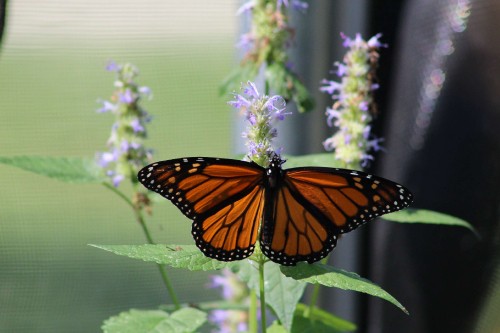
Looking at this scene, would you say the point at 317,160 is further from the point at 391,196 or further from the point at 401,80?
the point at 401,80

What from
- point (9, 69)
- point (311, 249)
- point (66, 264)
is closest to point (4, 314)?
point (66, 264)

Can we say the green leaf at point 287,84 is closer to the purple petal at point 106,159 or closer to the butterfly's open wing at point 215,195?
the purple petal at point 106,159

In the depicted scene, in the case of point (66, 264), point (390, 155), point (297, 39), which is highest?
point (297, 39)

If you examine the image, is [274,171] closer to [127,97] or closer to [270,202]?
[270,202]

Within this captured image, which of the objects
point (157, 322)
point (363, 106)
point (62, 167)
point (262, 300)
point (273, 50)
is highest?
point (273, 50)

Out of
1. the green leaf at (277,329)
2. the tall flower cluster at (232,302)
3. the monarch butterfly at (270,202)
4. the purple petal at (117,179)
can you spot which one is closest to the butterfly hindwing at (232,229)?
the monarch butterfly at (270,202)

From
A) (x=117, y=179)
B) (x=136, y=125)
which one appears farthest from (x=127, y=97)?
(x=117, y=179)
